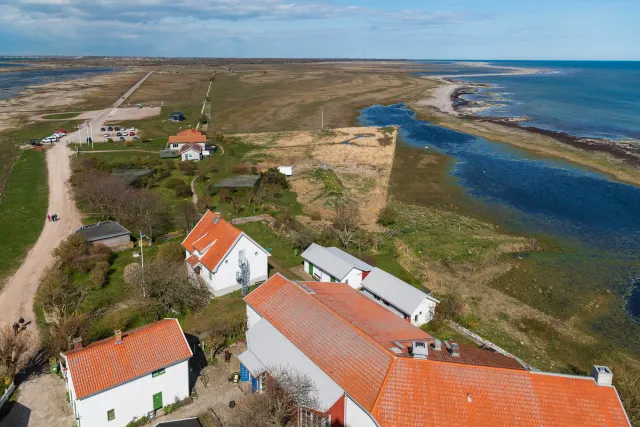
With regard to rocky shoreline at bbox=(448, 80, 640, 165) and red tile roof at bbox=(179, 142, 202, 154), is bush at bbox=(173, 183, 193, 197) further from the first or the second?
rocky shoreline at bbox=(448, 80, 640, 165)

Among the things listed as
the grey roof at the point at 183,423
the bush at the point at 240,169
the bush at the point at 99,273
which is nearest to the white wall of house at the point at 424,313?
the grey roof at the point at 183,423

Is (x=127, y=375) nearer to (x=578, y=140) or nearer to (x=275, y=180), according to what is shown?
(x=275, y=180)

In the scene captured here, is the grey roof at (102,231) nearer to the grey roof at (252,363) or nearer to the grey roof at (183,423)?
the grey roof at (252,363)

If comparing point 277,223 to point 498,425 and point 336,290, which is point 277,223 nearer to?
point 336,290

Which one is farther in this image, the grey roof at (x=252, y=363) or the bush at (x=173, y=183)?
the bush at (x=173, y=183)

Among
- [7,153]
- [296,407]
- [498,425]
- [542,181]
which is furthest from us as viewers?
[7,153]

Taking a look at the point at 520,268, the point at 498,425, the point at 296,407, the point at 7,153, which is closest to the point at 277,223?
the point at 520,268
